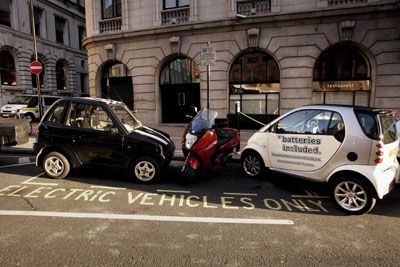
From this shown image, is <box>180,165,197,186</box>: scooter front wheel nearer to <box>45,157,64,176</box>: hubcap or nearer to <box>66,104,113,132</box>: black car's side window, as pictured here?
<box>66,104,113,132</box>: black car's side window

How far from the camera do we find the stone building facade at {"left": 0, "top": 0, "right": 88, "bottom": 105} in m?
26.0

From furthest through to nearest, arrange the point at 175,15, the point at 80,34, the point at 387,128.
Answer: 1. the point at 80,34
2. the point at 175,15
3. the point at 387,128

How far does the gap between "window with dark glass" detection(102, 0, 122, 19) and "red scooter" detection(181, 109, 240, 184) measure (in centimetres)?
1246

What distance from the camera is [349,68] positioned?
518 inches

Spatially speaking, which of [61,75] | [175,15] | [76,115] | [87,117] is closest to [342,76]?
[175,15]

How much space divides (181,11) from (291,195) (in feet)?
40.8

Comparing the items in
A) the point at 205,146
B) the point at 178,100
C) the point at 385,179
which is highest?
the point at 178,100

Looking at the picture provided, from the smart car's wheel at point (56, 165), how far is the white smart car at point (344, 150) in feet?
15.1

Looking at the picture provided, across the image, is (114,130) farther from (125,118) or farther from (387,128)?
(387,128)

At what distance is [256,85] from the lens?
1430 cm

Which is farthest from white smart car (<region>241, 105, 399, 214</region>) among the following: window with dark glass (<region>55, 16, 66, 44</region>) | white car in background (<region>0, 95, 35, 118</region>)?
window with dark glass (<region>55, 16, 66, 44</region>)

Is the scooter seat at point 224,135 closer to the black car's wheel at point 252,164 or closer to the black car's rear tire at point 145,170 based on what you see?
the black car's wheel at point 252,164

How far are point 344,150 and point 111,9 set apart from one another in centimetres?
1595

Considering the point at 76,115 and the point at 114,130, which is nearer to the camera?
the point at 114,130
